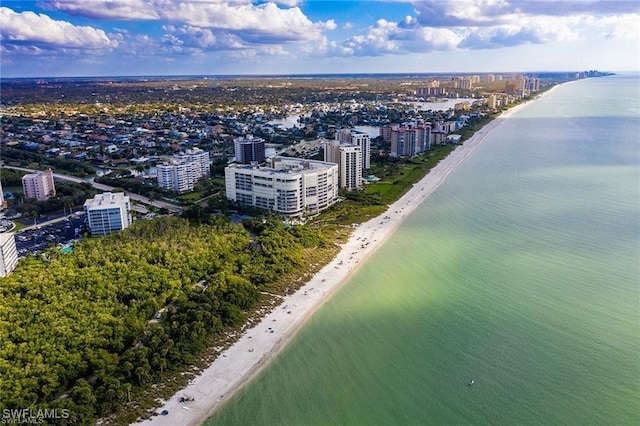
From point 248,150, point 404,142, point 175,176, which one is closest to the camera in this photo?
point 175,176

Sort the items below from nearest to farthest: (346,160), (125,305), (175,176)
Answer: (125,305)
(346,160)
(175,176)

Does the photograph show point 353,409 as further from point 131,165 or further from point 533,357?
point 131,165

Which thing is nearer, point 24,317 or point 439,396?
point 439,396

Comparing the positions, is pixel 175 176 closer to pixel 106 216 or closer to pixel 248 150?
pixel 248 150

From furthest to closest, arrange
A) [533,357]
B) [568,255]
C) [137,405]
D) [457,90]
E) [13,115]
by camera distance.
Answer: [457,90] → [13,115] → [568,255] → [533,357] → [137,405]

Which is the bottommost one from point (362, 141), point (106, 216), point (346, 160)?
point (106, 216)

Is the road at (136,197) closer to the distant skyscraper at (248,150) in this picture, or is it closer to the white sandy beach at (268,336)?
the distant skyscraper at (248,150)

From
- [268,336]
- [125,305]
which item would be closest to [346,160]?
[268,336]

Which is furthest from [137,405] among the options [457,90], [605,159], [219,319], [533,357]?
[457,90]
